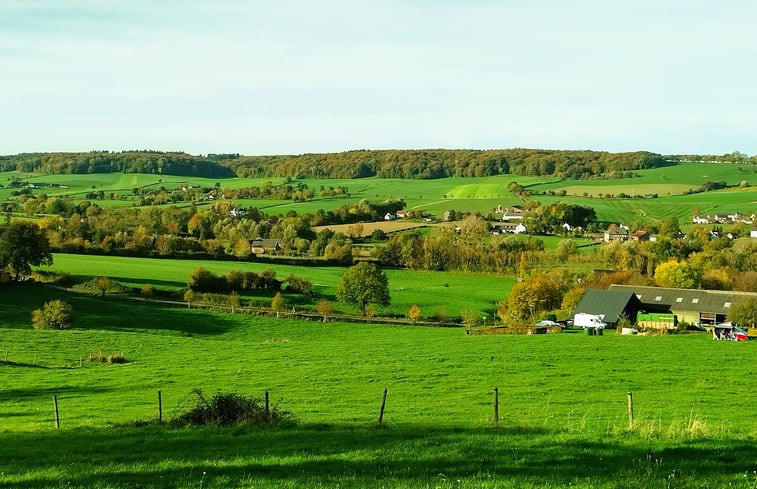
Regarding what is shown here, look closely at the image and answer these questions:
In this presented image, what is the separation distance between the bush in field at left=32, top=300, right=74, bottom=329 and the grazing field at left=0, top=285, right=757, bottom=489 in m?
2.28

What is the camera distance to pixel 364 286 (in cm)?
7050

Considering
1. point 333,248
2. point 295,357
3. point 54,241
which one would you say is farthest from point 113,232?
point 295,357

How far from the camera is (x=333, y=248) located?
10619cm

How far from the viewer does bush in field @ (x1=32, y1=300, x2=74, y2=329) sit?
176 ft

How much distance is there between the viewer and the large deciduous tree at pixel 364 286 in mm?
70375

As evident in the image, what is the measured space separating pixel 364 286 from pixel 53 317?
2878 centimetres

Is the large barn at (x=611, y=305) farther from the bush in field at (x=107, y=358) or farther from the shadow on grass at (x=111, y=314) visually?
the bush in field at (x=107, y=358)

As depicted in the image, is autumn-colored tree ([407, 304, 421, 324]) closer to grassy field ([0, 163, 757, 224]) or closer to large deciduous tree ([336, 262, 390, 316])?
large deciduous tree ([336, 262, 390, 316])

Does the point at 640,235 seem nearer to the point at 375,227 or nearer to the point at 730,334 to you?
the point at 375,227

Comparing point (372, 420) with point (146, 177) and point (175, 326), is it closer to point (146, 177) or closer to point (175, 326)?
point (175, 326)

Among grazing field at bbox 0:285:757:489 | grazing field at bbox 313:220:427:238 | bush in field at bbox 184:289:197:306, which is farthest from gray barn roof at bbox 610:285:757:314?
grazing field at bbox 313:220:427:238

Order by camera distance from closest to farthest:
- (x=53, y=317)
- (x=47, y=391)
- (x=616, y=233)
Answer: (x=47, y=391) < (x=53, y=317) < (x=616, y=233)

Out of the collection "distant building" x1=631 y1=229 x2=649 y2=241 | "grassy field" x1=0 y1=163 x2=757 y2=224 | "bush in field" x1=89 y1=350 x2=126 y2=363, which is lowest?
"bush in field" x1=89 y1=350 x2=126 y2=363

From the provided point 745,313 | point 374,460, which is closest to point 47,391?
point 374,460
